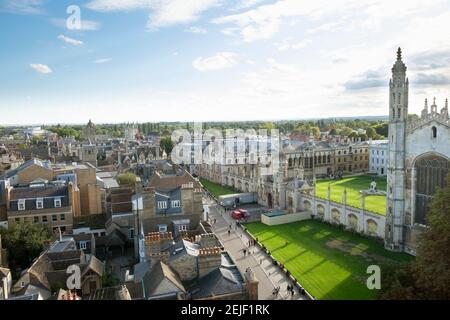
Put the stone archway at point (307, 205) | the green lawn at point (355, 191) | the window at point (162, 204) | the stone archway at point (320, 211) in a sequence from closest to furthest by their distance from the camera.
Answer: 1. the window at point (162, 204)
2. the stone archway at point (320, 211)
3. the stone archway at point (307, 205)
4. the green lawn at point (355, 191)

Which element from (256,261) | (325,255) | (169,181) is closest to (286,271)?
(256,261)

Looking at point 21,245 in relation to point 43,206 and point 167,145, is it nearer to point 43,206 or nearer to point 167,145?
point 43,206

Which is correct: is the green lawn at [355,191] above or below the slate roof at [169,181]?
below

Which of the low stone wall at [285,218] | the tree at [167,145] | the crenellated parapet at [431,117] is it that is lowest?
the low stone wall at [285,218]

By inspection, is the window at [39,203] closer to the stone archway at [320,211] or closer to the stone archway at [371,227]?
the stone archway at [320,211]

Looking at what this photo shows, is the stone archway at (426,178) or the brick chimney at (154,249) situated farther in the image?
the stone archway at (426,178)

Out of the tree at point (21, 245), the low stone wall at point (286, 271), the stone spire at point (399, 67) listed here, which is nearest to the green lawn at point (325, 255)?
the low stone wall at point (286, 271)
